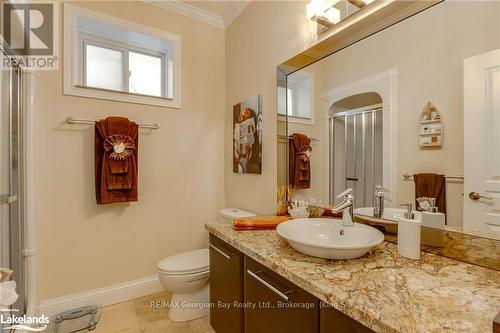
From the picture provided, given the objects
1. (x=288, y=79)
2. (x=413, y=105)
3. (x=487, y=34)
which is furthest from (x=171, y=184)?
(x=487, y=34)

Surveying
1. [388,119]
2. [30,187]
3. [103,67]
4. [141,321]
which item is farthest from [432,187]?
[103,67]

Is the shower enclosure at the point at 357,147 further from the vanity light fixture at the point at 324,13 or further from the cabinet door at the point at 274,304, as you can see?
the cabinet door at the point at 274,304

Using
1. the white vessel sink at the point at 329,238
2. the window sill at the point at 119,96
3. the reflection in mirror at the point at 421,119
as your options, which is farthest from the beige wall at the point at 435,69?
the window sill at the point at 119,96

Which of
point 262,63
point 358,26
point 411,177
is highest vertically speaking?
point 262,63

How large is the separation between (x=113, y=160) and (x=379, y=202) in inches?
74.3

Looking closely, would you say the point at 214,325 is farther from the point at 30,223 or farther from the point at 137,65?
the point at 137,65

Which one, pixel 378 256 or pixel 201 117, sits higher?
pixel 201 117

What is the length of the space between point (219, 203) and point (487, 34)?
2271mm

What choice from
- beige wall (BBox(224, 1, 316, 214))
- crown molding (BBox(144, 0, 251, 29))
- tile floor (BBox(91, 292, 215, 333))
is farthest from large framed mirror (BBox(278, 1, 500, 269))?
tile floor (BBox(91, 292, 215, 333))

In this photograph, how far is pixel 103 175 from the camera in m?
1.92

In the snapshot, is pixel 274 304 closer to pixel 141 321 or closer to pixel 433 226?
pixel 433 226

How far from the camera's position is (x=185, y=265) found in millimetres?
1812

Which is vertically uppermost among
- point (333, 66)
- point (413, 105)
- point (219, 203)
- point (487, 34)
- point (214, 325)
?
point (333, 66)

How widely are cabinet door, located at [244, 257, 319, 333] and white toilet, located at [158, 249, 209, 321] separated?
675mm
